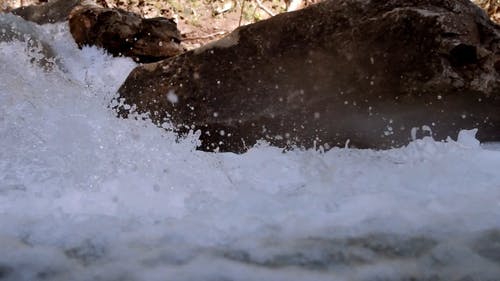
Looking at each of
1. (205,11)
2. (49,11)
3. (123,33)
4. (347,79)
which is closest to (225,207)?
(347,79)

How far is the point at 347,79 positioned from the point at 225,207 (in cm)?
141

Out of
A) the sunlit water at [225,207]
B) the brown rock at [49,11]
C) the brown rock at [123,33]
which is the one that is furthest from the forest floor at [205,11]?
the sunlit water at [225,207]

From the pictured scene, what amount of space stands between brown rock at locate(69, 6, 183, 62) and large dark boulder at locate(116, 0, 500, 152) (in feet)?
8.17

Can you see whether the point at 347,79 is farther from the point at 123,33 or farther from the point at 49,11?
the point at 49,11

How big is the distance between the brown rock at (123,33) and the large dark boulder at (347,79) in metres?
2.49

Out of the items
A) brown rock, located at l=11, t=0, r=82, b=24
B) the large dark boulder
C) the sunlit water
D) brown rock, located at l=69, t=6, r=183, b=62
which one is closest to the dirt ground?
brown rock, located at l=11, t=0, r=82, b=24

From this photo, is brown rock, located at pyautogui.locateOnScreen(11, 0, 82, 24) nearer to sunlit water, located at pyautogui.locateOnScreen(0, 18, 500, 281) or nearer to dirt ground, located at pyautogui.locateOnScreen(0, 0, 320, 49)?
dirt ground, located at pyautogui.locateOnScreen(0, 0, 320, 49)

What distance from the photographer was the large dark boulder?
3076mm

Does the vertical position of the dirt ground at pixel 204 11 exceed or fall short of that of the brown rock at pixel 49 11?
it exceeds it

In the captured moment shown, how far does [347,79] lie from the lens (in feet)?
10.6

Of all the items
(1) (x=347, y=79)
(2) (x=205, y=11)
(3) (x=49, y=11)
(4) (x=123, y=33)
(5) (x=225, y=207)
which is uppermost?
(2) (x=205, y=11)

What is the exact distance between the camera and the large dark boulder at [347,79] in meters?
3.08

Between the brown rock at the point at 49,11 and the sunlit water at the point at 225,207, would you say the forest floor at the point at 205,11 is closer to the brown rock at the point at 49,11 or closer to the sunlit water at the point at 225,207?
the brown rock at the point at 49,11

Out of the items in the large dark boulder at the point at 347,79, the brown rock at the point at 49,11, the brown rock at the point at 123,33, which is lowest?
the large dark boulder at the point at 347,79
